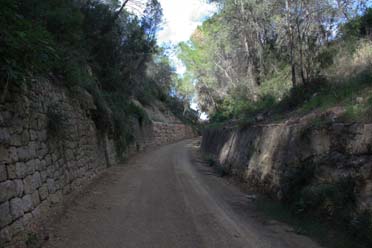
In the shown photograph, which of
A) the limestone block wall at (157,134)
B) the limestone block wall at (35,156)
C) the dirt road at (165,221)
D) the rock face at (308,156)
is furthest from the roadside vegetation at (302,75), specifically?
the limestone block wall at (157,134)

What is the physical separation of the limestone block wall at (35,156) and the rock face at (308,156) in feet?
16.2

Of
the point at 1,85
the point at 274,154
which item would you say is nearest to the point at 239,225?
the point at 274,154

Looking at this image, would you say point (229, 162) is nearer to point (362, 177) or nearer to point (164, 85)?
point (362, 177)

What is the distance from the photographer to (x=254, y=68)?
19359 millimetres

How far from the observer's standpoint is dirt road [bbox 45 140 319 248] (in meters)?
5.34

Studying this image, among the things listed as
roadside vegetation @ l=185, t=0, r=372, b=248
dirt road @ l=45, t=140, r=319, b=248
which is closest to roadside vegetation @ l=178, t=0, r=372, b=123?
roadside vegetation @ l=185, t=0, r=372, b=248

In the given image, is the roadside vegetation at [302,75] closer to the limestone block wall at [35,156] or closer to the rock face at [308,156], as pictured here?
the rock face at [308,156]

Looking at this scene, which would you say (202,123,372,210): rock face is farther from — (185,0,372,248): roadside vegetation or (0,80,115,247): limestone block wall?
(0,80,115,247): limestone block wall

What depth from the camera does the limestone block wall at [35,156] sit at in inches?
182

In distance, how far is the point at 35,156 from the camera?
5.87 metres

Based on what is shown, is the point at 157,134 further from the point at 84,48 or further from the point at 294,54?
the point at 294,54

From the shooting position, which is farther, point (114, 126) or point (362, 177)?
point (114, 126)

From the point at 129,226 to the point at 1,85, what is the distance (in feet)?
10.4

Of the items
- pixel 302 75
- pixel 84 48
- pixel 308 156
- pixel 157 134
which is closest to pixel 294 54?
pixel 302 75
